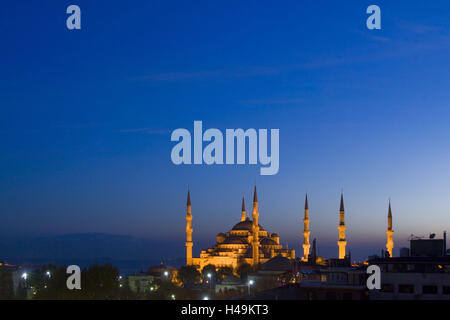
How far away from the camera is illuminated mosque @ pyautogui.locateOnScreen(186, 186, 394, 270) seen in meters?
90.1

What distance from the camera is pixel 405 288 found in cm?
4253

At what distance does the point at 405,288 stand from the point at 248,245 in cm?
6159

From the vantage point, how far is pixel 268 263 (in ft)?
287

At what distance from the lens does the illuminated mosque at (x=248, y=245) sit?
295 ft

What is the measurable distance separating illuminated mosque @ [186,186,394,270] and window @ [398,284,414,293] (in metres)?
41.7

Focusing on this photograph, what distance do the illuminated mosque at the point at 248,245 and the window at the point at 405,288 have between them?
1642 inches

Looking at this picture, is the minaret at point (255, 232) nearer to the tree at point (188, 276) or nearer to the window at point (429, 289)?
the tree at point (188, 276)

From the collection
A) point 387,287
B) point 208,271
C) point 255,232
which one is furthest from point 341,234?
point 387,287

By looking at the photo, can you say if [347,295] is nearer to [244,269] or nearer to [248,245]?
[244,269]

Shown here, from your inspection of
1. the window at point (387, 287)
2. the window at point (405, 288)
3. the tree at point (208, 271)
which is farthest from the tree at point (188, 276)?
the window at point (405, 288)

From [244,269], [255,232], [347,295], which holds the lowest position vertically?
[244,269]
